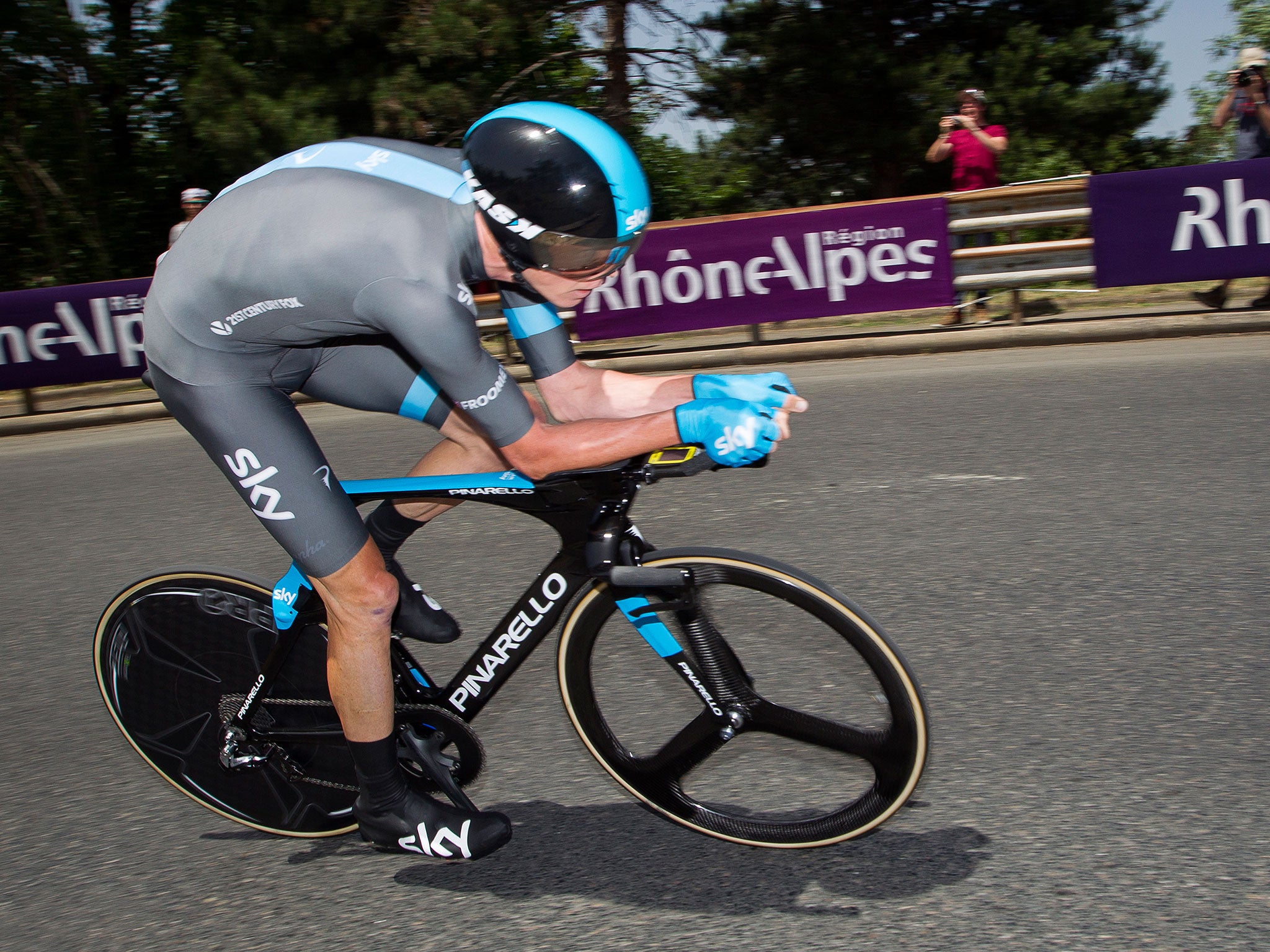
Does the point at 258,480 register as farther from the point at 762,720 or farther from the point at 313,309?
the point at 762,720

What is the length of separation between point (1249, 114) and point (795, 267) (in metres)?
3.58

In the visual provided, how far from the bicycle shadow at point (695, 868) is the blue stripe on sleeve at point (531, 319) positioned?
1.23 metres

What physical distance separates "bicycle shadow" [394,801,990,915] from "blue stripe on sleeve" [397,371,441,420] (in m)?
1.09

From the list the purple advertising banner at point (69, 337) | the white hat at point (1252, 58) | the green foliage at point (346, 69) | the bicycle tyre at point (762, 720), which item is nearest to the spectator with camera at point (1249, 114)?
the white hat at point (1252, 58)

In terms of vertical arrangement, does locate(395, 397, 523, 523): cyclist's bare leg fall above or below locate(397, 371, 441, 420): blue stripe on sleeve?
below

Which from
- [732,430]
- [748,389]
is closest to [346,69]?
[748,389]

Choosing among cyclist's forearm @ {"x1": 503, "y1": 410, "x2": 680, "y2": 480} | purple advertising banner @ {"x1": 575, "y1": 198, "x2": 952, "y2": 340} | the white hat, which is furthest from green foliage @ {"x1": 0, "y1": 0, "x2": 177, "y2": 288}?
cyclist's forearm @ {"x1": 503, "y1": 410, "x2": 680, "y2": 480}

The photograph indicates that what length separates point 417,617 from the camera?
3.18 meters

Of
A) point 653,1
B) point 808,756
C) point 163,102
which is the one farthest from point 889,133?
point 808,756

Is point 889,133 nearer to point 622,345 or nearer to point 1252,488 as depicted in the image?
point 622,345

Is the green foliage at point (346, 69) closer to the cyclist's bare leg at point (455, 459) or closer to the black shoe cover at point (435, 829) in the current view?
the cyclist's bare leg at point (455, 459)

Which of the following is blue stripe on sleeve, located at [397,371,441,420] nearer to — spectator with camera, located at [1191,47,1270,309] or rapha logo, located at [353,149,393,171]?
rapha logo, located at [353,149,393,171]

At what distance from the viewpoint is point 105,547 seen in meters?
6.38

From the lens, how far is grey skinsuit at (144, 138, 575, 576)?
248cm
